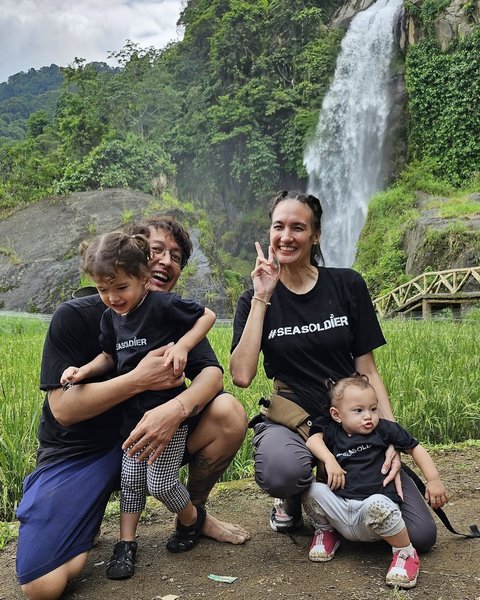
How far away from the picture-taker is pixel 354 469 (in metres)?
2.41

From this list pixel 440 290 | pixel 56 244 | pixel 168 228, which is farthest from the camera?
pixel 56 244

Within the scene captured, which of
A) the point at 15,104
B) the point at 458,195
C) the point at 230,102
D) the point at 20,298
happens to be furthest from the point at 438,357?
the point at 15,104

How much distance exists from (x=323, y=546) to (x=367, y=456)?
0.37 meters

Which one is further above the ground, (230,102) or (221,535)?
(230,102)

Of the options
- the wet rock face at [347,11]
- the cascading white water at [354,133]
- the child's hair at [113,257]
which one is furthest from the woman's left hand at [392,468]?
the wet rock face at [347,11]

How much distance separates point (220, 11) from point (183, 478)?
35492 mm

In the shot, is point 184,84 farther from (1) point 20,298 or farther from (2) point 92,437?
(2) point 92,437

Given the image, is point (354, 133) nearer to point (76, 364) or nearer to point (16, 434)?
point (16, 434)

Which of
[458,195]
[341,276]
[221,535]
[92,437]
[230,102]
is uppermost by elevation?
[230,102]

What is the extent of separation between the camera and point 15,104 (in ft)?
214

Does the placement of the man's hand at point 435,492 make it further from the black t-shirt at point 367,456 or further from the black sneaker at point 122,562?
the black sneaker at point 122,562

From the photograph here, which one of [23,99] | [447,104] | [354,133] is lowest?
[354,133]

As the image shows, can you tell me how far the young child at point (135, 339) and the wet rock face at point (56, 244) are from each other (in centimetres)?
1564

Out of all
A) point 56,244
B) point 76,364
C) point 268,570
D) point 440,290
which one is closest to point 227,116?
point 56,244
